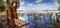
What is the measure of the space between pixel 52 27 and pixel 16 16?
1.16 feet

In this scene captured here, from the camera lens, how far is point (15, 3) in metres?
1.61

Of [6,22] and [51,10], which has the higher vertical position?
[51,10]

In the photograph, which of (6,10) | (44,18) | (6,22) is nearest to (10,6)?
(6,10)

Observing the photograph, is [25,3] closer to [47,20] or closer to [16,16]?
[16,16]

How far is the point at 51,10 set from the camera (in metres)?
1.55

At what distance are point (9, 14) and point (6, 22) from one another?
82 mm

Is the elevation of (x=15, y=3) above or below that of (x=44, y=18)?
above

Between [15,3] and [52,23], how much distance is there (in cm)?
40

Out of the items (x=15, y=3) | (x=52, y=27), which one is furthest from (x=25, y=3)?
(x=52, y=27)

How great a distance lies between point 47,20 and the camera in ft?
5.07

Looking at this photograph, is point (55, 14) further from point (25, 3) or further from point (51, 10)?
point (25, 3)

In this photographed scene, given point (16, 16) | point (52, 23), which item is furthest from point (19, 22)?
point (52, 23)

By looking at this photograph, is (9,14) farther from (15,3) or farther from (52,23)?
(52,23)

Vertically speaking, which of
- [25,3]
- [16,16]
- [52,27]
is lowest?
[52,27]
